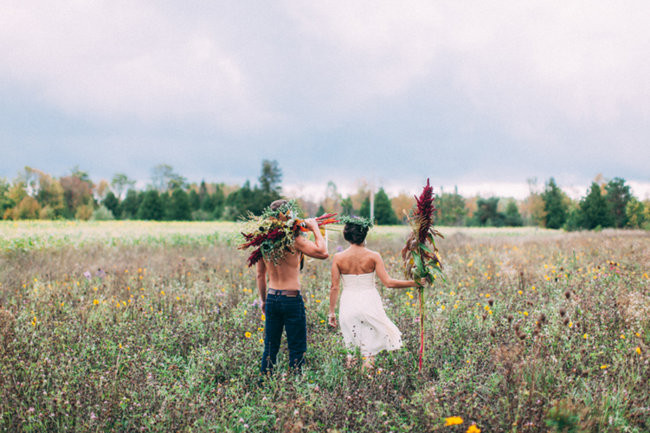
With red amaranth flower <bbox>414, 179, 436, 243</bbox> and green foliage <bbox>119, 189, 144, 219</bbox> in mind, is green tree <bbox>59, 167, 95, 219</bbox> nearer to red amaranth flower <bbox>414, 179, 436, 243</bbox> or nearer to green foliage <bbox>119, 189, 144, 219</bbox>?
green foliage <bbox>119, 189, 144, 219</bbox>

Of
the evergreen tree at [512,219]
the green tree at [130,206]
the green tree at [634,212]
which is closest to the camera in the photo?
the green tree at [634,212]

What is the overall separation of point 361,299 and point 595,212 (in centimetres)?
4043

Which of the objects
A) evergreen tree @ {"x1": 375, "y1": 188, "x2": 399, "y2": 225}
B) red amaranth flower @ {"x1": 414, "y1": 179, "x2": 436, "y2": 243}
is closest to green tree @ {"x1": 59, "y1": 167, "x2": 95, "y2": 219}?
evergreen tree @ {"x1": 375, "y1": 188, "x2": 399, "y2": 225}

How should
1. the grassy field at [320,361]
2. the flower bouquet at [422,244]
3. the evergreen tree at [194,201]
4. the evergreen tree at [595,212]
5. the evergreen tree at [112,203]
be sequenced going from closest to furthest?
1. the grassy field at [320,361]
2. the flower bouquet at [422,244]
3. the evergreen tree at [595,212]
4. the evergreen tree at [112,203]
5. the evergreen tree at [194,201]

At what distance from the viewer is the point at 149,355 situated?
4379 mm

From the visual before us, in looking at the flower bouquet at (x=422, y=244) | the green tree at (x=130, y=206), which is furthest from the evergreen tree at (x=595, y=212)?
the green tree at (x=130, y=206)

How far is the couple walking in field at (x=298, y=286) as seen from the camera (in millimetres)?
3836

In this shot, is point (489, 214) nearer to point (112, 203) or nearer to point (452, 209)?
point (452, 209)

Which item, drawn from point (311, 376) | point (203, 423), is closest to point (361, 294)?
point (311, 376)

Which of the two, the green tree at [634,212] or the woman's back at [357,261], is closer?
the woman's back at [357,261]

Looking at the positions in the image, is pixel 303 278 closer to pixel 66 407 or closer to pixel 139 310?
pixel 139 310

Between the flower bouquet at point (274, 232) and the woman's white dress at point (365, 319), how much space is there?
835 millimetres

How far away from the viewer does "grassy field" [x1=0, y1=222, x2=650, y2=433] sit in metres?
3.06

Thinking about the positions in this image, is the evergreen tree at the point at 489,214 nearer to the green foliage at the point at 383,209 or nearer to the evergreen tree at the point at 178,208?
the green foliage at the point at 383,209
